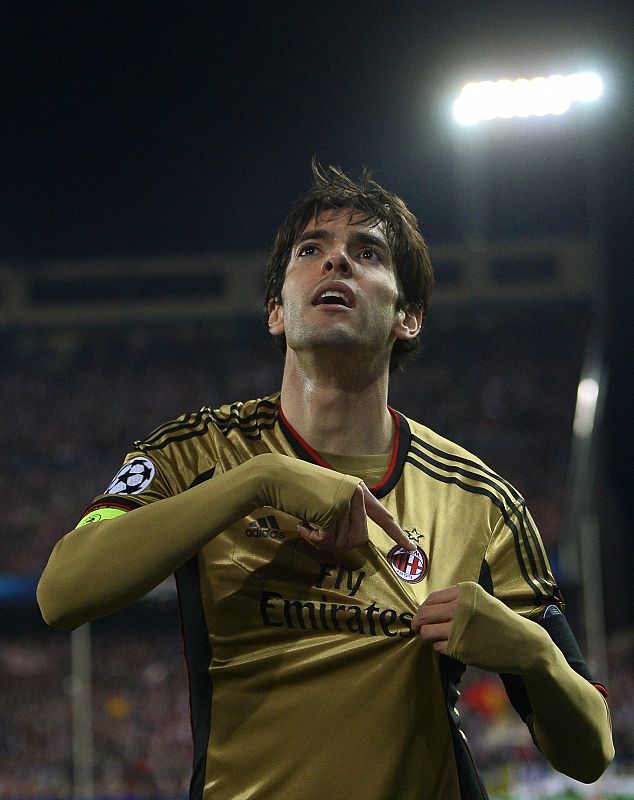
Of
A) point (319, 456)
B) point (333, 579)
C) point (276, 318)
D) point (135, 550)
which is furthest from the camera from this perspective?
point (276, 318)

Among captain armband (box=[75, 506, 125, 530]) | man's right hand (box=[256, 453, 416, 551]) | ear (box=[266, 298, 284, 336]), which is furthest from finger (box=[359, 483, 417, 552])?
ear (box=[266, 298, 284, 336])

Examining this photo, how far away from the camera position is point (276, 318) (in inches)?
114

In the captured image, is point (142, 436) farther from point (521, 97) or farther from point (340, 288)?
point (340, 288)

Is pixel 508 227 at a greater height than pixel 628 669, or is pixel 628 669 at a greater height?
pixel 508 227

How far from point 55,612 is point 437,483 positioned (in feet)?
3.31

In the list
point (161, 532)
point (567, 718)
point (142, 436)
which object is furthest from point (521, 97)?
point (161, 532)

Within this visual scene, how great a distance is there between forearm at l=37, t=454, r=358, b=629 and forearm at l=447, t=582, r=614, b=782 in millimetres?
359

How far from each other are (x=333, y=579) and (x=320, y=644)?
6.0 inches

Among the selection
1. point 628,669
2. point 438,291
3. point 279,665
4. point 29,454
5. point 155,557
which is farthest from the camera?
point 438,291

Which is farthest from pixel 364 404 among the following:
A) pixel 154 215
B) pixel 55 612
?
pixel 154 215

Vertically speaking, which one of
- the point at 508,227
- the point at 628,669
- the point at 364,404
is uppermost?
the point at 508,227

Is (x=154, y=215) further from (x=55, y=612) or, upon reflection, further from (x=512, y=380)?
(x=55, y=612)

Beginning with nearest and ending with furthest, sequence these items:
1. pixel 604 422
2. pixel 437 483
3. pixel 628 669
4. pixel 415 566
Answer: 1. pixel 415 566
2. pixel 437 483
3. pixel 628 669
4. pixel 604 422

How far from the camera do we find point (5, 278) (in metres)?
26.9
